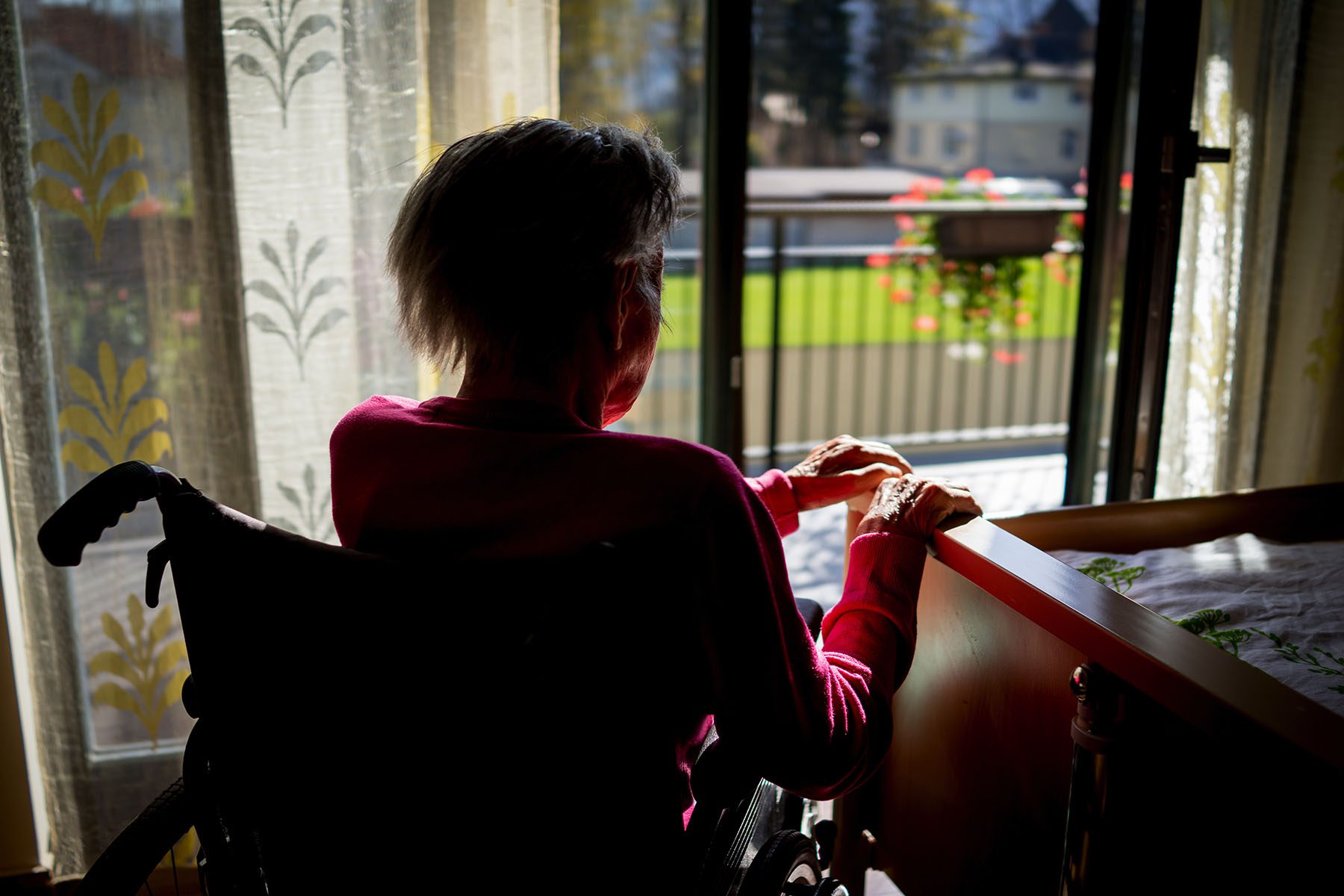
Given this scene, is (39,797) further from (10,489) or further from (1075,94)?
(1075,94)

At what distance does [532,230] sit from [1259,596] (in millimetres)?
930

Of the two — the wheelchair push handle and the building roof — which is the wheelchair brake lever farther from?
the building roof

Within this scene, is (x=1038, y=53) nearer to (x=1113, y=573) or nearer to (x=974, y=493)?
(x=974, y=493)

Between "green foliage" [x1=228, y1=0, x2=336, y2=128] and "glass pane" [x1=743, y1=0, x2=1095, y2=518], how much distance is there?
2.15 m

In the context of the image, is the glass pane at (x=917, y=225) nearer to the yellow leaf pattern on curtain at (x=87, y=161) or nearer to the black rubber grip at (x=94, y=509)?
the yellow leaf pattern on curtain at (x=87, y=161)

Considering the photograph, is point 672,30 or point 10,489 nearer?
point 10,489

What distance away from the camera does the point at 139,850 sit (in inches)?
35.5

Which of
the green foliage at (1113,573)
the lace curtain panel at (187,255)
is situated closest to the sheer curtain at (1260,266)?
the green foliage at (1113,573)

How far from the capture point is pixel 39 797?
174 cm

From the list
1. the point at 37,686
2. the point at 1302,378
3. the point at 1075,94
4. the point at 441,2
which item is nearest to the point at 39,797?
the point at 37,686

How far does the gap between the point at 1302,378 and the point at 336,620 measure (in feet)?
6.72

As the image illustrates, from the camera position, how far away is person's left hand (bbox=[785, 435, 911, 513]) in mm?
1313

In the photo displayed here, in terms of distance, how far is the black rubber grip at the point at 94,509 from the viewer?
770 millimetres

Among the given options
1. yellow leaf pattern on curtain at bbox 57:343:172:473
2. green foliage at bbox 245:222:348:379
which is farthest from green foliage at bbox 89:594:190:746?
green foliage at bbox 245:222:348:379
